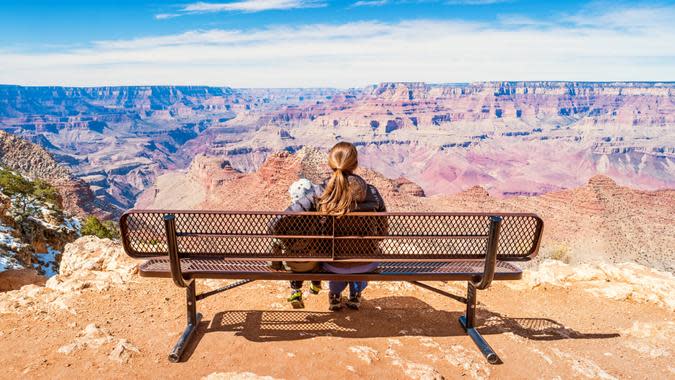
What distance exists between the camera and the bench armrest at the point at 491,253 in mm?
3292

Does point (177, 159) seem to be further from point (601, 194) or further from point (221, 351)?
point (221, 351)

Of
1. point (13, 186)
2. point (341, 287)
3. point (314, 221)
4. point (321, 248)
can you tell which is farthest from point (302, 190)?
point (13, 186)

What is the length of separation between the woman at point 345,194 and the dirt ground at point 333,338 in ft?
2.29

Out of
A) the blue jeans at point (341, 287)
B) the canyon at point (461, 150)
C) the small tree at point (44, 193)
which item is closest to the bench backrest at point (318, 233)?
the blue jeans at point (341, 287)

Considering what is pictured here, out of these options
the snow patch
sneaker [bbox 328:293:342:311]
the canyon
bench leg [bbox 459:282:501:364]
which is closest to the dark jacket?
the snow patch

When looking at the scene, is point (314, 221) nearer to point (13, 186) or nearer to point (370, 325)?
point (370, 325)

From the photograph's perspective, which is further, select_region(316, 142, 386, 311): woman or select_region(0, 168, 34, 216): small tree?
select_region(0, 168, 34, 216): small tree

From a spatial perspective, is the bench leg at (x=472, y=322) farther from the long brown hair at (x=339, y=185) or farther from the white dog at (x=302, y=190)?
the white dog at (x=302, y=190)

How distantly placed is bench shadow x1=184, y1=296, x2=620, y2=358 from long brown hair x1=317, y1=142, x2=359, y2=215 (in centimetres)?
130

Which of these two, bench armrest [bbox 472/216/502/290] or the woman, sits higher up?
A: the woman

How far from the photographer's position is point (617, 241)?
3288 centimetres

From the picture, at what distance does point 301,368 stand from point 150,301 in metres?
2.26

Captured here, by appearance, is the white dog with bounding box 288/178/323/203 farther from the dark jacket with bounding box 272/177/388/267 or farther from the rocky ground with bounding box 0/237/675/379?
the rocky ground with bounding box 0/237/675/379

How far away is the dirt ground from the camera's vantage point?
3277 millimetres
